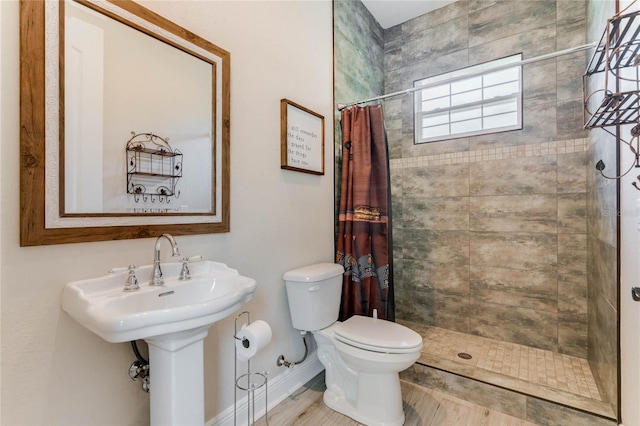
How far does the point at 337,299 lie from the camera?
6.28 feet

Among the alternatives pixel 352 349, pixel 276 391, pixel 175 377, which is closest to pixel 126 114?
pixel 175 377

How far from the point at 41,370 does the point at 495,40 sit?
11.1 feet

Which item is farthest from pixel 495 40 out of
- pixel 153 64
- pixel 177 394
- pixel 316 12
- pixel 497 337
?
pixel 177 394

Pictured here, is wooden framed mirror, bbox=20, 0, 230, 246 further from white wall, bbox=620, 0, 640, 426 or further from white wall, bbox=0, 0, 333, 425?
white wall, bbox=620, 0, 640, 426

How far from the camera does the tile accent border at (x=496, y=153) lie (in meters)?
2.13

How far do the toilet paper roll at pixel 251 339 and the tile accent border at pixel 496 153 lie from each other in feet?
6.93

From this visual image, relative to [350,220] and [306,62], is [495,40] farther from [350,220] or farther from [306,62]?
[350,220]

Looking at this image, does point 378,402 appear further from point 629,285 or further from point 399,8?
point 399,8

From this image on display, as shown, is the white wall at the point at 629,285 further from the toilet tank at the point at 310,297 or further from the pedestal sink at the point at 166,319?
the pedestal sink at the point at 166,319

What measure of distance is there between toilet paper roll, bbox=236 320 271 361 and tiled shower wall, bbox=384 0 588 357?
1867 mm

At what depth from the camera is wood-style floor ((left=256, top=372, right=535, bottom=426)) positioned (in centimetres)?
159

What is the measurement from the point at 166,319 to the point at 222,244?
2.09 feet

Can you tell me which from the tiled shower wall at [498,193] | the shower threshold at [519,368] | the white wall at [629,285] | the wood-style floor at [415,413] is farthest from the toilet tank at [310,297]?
the white wall at [629,285]

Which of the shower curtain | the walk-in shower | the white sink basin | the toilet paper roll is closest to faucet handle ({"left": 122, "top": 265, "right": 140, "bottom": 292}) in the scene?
the white sink basin
